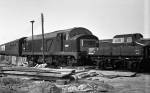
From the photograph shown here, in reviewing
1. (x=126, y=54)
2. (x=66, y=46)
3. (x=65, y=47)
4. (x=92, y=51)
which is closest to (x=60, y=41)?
(x=65, y=47)

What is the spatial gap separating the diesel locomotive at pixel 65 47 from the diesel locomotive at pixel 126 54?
4.39ft

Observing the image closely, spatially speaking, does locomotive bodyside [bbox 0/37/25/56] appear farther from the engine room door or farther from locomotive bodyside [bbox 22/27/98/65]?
the engine room door

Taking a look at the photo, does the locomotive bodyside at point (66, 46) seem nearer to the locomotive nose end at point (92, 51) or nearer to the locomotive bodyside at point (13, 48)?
the locomotive nose end at point (92, 51)

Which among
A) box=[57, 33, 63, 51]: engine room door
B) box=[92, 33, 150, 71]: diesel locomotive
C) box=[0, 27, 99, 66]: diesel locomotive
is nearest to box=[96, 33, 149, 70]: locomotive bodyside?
box=[92, 33, 150, 71]: diesel locomotive

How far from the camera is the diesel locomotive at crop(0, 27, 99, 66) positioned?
22.4 meters

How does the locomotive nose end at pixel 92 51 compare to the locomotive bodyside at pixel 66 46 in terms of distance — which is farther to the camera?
the locomotive bodyside at pixel 66 46

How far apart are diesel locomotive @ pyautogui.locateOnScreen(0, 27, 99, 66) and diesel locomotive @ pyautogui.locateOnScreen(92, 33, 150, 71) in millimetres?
1339

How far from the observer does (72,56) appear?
22.9 m

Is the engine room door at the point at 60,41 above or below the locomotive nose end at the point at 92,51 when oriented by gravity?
above

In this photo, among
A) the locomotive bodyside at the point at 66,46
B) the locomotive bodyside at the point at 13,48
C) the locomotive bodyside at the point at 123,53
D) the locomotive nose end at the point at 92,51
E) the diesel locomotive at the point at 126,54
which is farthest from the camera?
the locomotive bodyside at the point at 13,48

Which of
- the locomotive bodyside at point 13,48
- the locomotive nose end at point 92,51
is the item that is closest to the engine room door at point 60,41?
the locomotive nose end at point 92,51

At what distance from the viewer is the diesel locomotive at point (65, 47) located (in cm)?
2239

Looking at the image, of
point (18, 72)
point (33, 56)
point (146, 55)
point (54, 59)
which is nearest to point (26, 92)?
point (18, 72)

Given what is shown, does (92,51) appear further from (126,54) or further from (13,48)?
(13,48)
